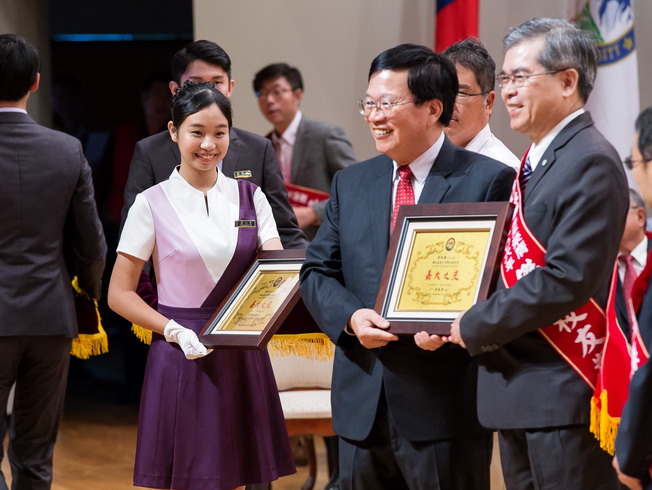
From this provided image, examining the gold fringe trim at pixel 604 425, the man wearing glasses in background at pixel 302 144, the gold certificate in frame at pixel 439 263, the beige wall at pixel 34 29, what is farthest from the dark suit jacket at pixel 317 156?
the gold fringe trim at pixel 604 425

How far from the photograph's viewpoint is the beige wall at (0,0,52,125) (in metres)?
5.51

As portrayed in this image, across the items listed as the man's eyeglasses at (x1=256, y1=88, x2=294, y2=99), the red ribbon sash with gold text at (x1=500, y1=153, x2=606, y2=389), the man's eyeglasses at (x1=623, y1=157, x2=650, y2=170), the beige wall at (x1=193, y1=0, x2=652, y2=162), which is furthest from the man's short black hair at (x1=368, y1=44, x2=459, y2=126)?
the beige wall at (x1=193, y1=0, x2=652, y2=162)

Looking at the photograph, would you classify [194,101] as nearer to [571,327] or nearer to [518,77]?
[518,77]

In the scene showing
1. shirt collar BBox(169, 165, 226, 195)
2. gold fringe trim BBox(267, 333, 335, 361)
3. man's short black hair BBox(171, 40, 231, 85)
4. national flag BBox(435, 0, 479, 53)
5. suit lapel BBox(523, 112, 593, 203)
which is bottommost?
gold fringe trim BBox(267, 333, 335, 361)

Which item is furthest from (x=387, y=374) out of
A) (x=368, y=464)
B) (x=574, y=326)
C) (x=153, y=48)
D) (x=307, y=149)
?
(x=153, y=48)

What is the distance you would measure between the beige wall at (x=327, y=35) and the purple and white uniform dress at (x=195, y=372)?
2.88 m

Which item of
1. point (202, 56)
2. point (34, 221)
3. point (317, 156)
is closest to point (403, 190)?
point (202, 56)

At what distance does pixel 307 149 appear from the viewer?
15.5ft

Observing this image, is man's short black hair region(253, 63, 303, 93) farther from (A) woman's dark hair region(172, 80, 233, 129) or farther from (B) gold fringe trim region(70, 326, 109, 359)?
(A) woman's dark hair region(172, 80, 233, 129)

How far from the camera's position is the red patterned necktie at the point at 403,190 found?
234 centimetres

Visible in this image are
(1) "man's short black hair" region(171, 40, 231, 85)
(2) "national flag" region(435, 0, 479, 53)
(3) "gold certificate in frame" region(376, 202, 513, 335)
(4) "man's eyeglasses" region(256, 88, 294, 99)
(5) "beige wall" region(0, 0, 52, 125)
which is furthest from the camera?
(5) "beige wall" region(0, 0, 52, 125)

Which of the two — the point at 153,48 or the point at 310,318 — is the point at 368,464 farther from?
the point at 153,48

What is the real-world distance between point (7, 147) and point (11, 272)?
0.39m

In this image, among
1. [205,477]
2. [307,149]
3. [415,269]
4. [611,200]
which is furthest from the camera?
[307,149]
